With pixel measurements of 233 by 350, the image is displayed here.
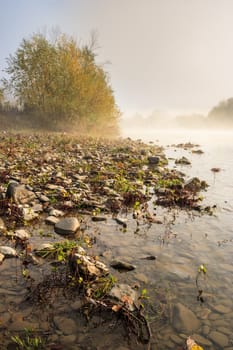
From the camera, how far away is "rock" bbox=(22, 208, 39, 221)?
5.82m

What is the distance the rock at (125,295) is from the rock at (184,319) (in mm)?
485

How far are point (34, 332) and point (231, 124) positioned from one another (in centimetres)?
12468

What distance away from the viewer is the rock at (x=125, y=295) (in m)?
3.25

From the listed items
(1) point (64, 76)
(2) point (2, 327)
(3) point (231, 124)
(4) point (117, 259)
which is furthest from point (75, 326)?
(3) point (231, 124)

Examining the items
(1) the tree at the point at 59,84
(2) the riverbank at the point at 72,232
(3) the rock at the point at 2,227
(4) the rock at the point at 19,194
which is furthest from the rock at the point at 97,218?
(1) the tree at the point at 59,84

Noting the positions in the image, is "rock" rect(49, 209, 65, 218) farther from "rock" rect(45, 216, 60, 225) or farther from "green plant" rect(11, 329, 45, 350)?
"green plant" rect(11, 329, 45, 350)

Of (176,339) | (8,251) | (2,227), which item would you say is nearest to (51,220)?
(2,227)

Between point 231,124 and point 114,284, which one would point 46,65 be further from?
point 231,124

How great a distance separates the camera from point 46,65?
33188 millimetres

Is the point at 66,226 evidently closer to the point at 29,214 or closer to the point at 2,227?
the point at 29,214

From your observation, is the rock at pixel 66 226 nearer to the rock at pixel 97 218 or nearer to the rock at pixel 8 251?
the rock at pixel 97 218

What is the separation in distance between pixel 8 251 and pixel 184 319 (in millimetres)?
2769

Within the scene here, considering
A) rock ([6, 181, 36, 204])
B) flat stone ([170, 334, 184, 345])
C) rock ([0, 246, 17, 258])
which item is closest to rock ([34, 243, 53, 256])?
rock ([0, 246, 17, 258])

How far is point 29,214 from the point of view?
19.5 ft
